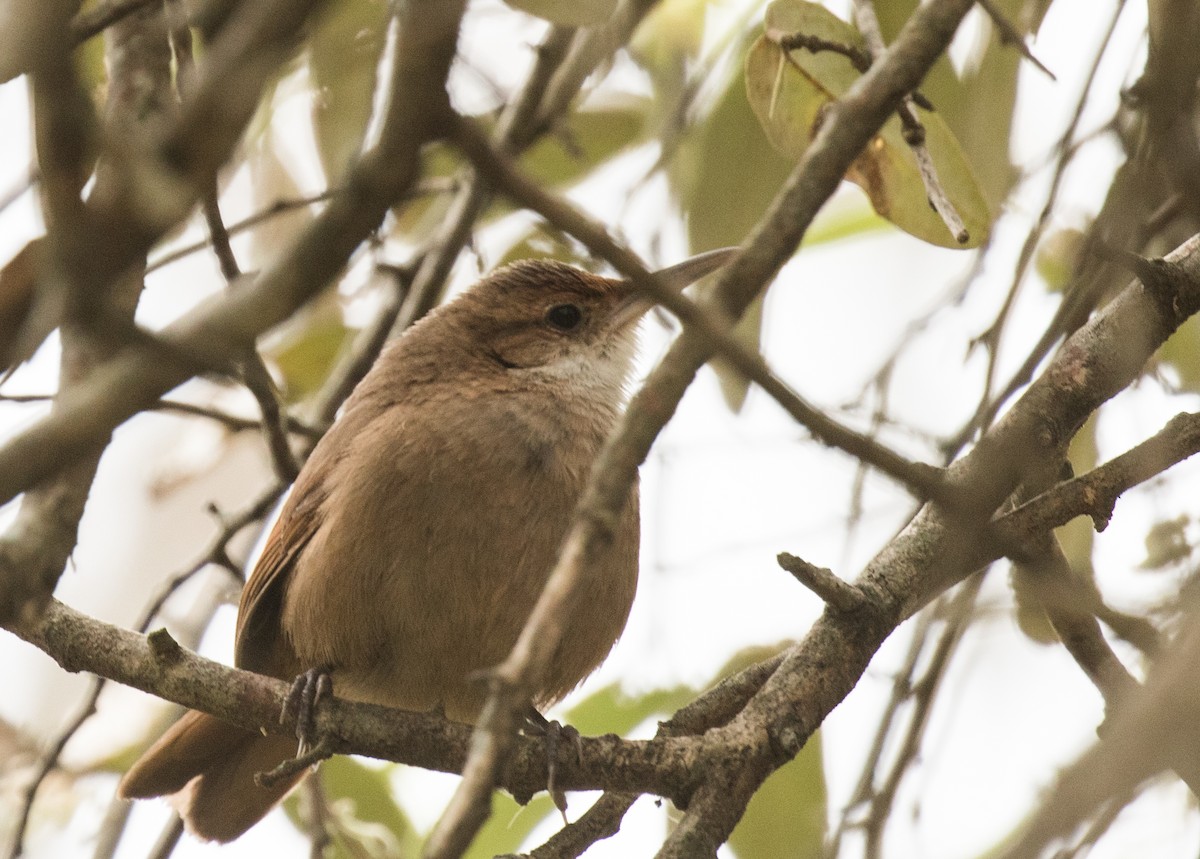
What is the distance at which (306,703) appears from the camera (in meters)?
3.90

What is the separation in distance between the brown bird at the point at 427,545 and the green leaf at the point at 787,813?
0.72 meters

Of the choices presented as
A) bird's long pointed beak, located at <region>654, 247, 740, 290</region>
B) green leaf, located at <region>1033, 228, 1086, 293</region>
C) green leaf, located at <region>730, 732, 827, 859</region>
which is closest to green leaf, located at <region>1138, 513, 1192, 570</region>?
green leaf, located at <region>730, 732, 827, 859</region>

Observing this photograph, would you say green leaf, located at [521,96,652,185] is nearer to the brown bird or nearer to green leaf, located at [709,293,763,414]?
the brown bird

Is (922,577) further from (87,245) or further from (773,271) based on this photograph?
(87,245)

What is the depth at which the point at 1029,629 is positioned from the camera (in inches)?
173

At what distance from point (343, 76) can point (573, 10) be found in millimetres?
1443

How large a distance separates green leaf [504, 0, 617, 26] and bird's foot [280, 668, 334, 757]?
1.92 m

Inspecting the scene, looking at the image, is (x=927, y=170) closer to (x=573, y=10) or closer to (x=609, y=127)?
(x=573, y=10)

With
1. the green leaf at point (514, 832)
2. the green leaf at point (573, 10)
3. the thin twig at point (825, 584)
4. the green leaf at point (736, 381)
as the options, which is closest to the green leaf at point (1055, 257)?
the green leaf at point (736, 381)

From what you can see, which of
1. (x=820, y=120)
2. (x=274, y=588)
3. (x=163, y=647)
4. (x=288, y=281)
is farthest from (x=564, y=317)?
(x=288, y=281)

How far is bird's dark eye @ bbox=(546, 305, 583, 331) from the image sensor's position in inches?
213

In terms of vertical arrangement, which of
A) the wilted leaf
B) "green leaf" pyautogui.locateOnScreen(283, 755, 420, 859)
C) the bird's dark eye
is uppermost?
the bird's dark eye

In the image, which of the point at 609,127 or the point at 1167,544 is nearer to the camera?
the point at 1167,544

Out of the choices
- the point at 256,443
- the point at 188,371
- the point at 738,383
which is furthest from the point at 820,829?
the point at 256,443
